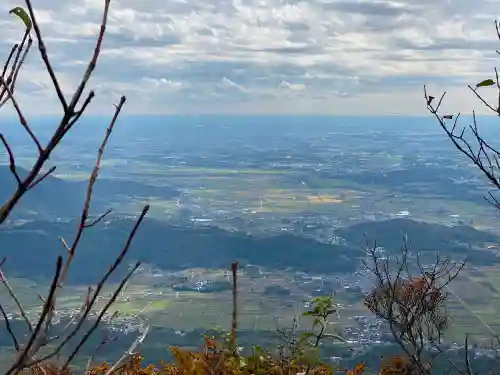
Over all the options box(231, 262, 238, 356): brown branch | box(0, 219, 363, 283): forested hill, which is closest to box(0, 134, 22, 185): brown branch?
box(231, 262, 238, 356): brown branch

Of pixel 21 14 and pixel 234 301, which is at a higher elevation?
pixel 21 14

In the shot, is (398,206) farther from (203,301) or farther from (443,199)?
(203,301)

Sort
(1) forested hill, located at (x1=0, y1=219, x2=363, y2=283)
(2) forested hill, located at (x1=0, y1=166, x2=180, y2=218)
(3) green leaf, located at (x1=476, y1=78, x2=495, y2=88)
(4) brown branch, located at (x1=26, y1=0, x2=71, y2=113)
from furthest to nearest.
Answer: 1. (2) forested hill, located at (x1=0, y1=166, x2=180, y2=218)
2. (1) forested hill, located at (x1=0, y1=219, x2=363, y2=283)
3. (3) green leaf, located at (x1=476, y1=78, x2=495, y2=88)
4. (4) brown branch, located at (x1=26, y1=0, x2=71, y2=113)

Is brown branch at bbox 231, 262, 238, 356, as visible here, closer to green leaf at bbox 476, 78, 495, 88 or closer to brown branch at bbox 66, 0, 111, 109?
brown branch at bbox 66, 0, 111, 109

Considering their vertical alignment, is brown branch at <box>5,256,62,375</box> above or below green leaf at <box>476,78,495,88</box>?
below

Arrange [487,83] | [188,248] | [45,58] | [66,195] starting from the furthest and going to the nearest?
[66,195]
[188,248]
[487,83]
[45,58]

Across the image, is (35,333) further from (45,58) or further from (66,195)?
(66,195)

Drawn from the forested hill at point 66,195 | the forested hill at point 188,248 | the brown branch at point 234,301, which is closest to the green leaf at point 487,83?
the brown branch at point 234,301

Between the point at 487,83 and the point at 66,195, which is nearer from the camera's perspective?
the point at 487,83

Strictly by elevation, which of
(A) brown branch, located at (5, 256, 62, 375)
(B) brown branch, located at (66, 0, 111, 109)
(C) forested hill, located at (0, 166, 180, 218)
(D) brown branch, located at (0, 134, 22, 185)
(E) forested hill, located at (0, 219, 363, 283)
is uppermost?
(B) brown branch, located at (66, 0, 111, 109)

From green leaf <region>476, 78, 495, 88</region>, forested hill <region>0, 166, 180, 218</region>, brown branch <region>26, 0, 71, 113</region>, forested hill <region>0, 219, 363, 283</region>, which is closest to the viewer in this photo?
brown branch <region>26, 0, 71, 113</region>

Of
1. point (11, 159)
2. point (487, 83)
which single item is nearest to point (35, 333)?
point (11, 159)

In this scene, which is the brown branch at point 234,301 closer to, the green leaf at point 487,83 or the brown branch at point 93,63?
the brown branch at point 93,63

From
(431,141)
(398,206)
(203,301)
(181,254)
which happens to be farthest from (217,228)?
(431,141)
